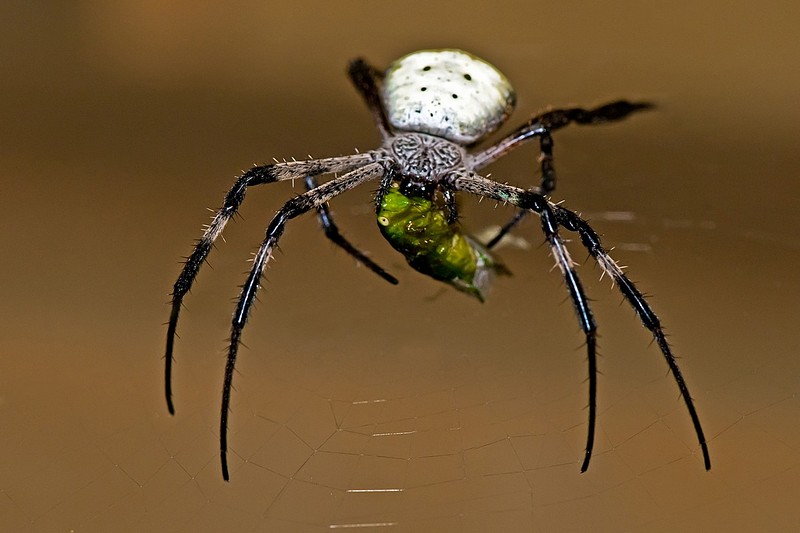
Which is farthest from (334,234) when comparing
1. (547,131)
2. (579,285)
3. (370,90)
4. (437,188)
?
(579,285)

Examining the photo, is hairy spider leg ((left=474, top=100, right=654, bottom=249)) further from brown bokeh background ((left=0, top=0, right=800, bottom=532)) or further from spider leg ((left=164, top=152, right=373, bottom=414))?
spider leg ((left=164, top=152, right=373, bottom=414))

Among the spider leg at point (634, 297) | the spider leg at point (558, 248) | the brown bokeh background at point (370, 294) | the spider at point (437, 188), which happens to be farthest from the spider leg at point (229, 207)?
the spider leg at point (634, 297)

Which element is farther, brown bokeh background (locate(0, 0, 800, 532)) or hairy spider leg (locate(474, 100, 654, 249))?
hairy spider leg (locate(474, 100, 654, 249))

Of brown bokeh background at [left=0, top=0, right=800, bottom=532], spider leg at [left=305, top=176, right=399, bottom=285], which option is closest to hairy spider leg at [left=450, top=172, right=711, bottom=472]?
brown bokeh background at [left=0, top=0, right=800, bottom=532]

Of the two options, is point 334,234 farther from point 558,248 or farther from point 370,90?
point 558,248

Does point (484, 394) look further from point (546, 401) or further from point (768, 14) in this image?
point (768, 14)

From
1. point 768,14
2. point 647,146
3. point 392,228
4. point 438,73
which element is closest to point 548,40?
point 647,146
